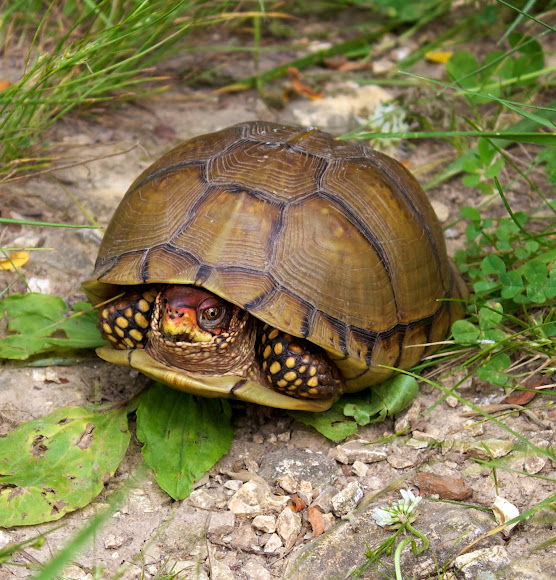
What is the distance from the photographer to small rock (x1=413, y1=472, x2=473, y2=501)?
6.30 feet

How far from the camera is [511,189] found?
132 inches

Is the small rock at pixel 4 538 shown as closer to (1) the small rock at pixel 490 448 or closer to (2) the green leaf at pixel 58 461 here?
(2) the green leaf at pixel 58 461

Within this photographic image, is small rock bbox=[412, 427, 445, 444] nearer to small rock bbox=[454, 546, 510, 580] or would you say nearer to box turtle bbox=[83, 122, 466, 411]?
box turtle bbox=[83, 122, 466, 411]

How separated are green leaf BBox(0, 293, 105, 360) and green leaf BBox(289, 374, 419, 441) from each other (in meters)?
0.79

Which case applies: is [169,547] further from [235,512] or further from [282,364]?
[282,364]

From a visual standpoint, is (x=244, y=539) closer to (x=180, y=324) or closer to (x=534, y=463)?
(x=180, y=324)

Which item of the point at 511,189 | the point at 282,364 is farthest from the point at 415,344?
the point at 511,189

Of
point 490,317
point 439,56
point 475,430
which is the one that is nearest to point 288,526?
point 475,430

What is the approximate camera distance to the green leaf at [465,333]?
7.54ft

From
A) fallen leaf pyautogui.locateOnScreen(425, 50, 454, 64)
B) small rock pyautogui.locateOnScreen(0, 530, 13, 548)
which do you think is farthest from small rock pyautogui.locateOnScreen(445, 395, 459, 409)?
fallen leaf pyautogui.locateOnScreen(425, 50, 454, 64)

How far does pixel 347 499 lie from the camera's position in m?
1.97

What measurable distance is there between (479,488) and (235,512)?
69 cm

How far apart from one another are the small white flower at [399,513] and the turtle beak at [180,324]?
71cm

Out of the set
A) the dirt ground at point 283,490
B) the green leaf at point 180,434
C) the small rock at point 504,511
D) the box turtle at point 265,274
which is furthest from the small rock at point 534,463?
the green leaf at point 180,434
